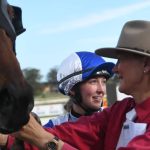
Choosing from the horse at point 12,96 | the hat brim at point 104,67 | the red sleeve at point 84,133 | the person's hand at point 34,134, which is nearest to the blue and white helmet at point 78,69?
the hat brim at point 104,67

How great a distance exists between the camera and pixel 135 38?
142 inches

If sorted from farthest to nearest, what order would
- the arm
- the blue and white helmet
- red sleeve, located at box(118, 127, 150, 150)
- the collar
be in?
the blue and white helmet → the arm → the collar → red sleeve, located at box(118, 127, 150, 150)

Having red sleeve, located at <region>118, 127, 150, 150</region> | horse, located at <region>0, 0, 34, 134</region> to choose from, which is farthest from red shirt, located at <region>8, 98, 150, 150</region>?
horse, located at <region>0, 0, 34, 134</region>

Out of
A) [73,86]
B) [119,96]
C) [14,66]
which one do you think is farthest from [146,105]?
[119,96]

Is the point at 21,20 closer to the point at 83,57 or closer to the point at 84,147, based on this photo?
the point at 84,147

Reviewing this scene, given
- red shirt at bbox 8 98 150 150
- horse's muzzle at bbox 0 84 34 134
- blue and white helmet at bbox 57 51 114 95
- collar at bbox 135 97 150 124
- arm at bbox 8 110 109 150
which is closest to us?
horse's muzzle at bbox 0 84 34 134

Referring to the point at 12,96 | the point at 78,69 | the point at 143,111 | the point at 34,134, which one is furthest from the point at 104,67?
the point at 12,96

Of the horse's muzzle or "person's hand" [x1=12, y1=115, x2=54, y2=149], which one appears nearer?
the horse's muzzle

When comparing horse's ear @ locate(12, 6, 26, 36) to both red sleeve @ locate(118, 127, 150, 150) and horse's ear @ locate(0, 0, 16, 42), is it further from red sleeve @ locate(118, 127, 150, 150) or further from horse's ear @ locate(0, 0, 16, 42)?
red sleeve @ locate(118, 127, 150, 150)

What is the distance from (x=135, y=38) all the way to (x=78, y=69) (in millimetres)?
1587

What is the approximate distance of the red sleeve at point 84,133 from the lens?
3734mm

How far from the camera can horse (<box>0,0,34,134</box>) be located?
9.87 ft

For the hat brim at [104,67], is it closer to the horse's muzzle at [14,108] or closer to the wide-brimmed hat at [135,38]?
the wide-brimmed hat at [135,38]

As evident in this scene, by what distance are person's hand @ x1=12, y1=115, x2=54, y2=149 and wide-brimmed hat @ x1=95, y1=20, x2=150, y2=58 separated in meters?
0.78
